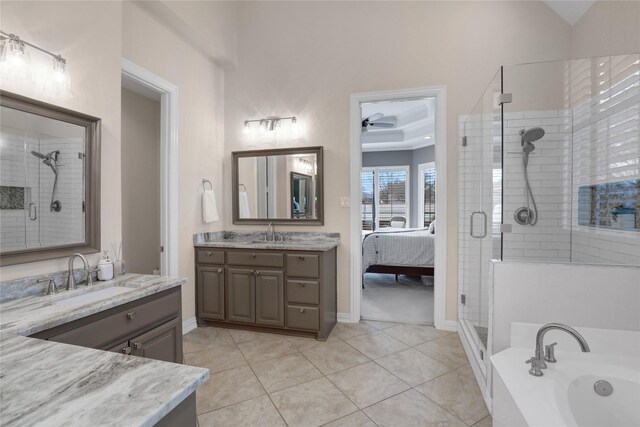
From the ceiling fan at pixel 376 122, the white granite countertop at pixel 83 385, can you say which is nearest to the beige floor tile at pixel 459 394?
the white granite countertop at pixel 83 385

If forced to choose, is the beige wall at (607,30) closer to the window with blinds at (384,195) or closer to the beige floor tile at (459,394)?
the beige floor tile at (459,394)

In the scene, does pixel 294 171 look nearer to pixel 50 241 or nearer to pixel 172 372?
pixel 50 241

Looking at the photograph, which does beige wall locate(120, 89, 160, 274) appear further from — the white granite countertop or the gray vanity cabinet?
the white granite countertop

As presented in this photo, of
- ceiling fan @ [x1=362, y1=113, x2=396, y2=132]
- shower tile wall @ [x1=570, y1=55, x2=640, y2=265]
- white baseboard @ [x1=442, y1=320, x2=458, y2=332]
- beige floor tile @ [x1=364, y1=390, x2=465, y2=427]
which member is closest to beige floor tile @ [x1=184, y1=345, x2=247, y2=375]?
beige floor tile @ [x1=364, y1=390, x2=465, y2=427]

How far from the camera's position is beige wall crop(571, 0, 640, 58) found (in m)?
2.22

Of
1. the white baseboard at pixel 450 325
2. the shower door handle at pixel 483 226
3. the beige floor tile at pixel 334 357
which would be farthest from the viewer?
the white baseboard at pixel 450 325

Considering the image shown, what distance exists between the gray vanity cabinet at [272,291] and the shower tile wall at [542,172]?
158 cm

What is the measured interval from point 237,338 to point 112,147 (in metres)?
1.92

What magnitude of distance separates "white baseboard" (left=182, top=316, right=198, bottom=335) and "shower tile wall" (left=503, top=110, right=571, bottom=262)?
2.84 m

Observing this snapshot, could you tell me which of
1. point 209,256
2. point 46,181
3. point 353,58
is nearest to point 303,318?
point 209,256

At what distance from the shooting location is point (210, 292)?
3.17m

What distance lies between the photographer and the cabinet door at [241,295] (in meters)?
3.05

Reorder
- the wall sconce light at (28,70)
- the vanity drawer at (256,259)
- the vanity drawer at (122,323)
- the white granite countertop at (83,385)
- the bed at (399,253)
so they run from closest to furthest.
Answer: the white granite countertop at (83,385)
the vanity drawer at (122,323)
the wall sconce light at (28,70)
the vanity drawer at (256,259)
the bed at (399,253)

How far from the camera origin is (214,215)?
134 inches
